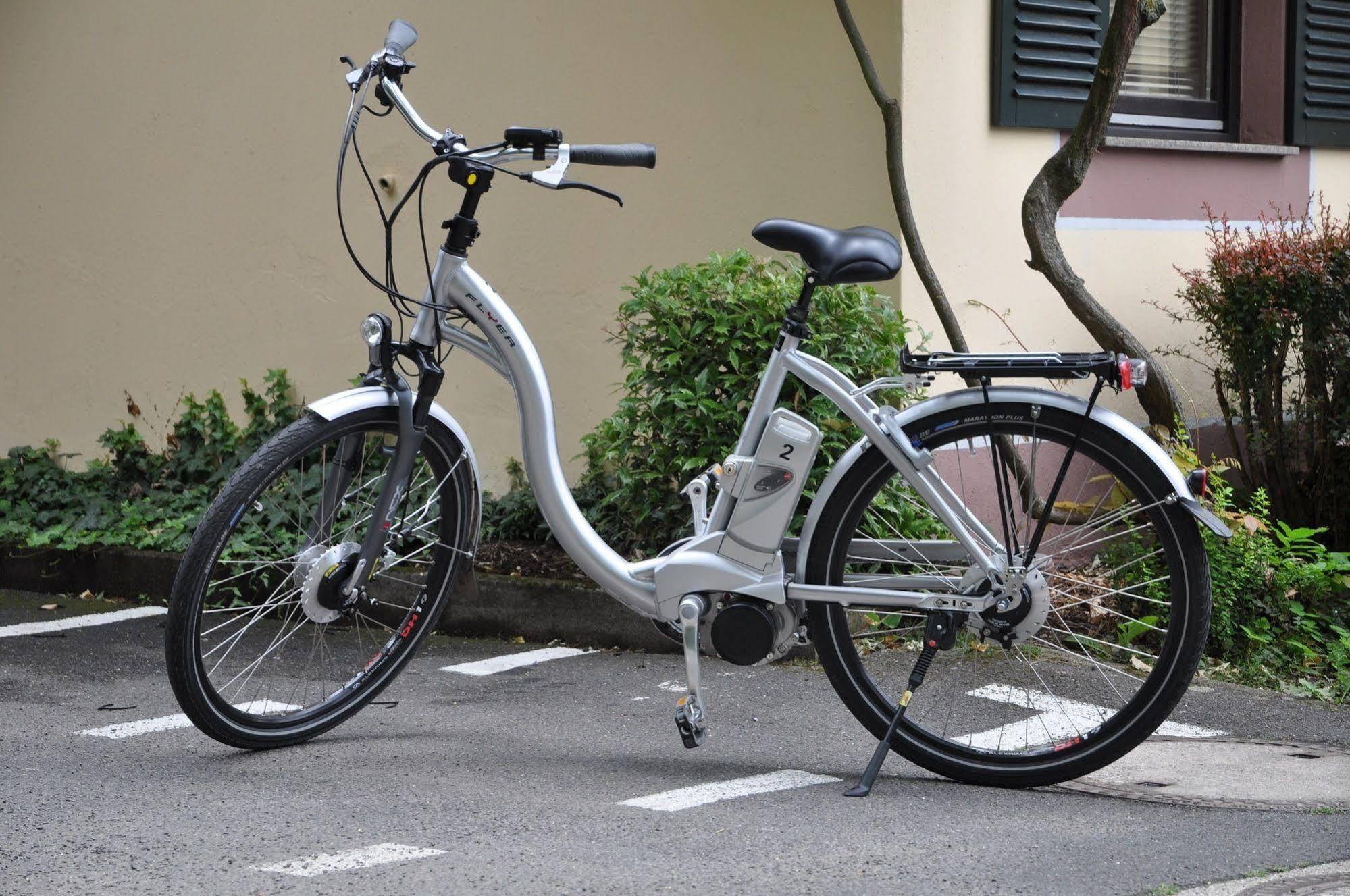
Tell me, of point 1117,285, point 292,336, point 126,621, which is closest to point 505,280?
point 292,336

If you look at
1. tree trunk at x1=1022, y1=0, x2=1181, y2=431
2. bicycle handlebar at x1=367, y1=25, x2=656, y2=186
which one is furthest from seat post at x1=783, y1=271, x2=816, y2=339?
tree trunk at x1=1022, y1=0, x2=1181, y2=431

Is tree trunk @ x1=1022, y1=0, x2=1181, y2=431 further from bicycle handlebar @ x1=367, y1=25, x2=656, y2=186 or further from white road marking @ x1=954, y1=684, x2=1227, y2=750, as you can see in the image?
bicycle handlebar @ x1=367, y1=25, x2=656, y2=186

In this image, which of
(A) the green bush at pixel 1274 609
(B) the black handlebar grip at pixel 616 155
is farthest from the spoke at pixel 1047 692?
(B) the black handlebar grip at pixel 616 155

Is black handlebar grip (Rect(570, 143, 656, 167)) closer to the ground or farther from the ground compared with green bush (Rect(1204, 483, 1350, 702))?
farther from the ground

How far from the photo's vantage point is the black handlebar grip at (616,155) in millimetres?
3633

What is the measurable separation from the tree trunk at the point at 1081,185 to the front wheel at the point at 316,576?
8.63 feet

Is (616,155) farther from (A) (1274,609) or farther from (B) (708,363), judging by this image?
(A) (1274,609)

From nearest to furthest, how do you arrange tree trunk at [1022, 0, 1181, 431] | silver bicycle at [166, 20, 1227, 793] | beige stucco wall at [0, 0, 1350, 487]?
silver bicycle at [166, 20, 1227, 793] → tree trunk at [1022, 0, 1181, 431] → beige stucco wall at [0, 0, 1350, 487]

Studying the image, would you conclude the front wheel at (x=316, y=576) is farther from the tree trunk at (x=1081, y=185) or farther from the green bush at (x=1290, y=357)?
the green bush at (x=1290, y=357)

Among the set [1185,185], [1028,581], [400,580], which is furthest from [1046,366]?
[1185,185]

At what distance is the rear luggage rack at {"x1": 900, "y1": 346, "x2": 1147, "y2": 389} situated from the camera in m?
3.48

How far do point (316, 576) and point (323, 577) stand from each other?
2 centimetres

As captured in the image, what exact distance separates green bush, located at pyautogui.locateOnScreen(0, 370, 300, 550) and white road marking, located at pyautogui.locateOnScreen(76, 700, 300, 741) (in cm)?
219

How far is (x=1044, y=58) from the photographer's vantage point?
596 cm
